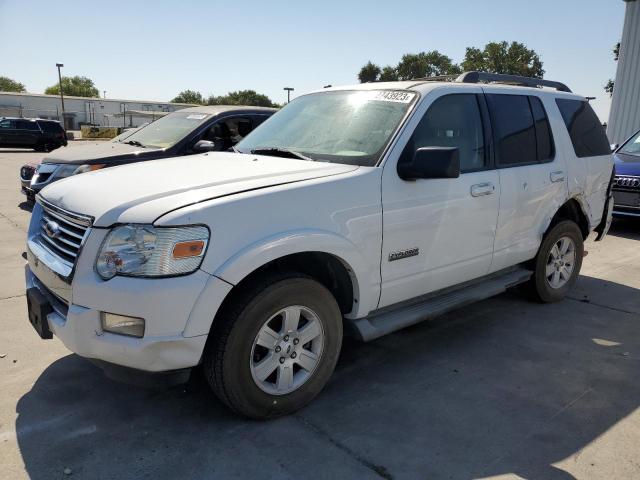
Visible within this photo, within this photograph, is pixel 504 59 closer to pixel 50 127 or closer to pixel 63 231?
pixel 50 127

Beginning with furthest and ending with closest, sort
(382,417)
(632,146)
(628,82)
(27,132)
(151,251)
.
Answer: (27,132)
(628,82)
(632,146)
(382,417)
(151,251)

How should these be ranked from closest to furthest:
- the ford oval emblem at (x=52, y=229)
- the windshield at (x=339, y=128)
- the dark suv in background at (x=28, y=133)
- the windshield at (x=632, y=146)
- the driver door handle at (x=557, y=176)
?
the ford oval emblem at (x=52, y=229)
the windshield at (x=339, y=128)
the driver door handle at (x=557, y=176)
the windshield at (x=632, y=146)
the dark suv in background at (x=28, y=133)

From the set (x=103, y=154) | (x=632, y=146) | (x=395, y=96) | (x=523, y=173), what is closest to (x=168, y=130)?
(x=103, y=154)

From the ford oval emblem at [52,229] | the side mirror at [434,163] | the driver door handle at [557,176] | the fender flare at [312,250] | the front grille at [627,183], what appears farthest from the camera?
the front grille at [627,183]

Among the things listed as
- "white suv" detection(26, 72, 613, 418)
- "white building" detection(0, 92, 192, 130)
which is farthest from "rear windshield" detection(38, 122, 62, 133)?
"white building" detection(0, 92, 192, 130)

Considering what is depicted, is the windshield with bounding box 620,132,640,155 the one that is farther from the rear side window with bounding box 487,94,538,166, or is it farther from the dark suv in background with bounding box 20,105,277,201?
the dark suv in background with bounding box 20,105,277,201

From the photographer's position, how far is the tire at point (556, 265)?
16.0 feet

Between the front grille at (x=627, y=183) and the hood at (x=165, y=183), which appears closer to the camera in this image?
the hood at (x=165, y=183)

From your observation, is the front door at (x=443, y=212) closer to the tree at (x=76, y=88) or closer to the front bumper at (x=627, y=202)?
the front bumper at (x=627, y=202)

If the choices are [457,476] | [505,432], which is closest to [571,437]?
[505,432]

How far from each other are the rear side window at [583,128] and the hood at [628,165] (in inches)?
133

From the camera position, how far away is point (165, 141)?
729cm

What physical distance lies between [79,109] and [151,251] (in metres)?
72.8

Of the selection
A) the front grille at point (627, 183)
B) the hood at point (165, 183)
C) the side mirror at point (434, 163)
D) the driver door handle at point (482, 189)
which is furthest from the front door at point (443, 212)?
the front grille at point (627, 183)
